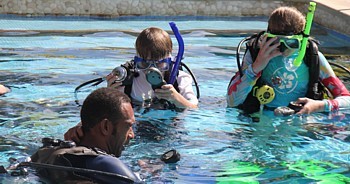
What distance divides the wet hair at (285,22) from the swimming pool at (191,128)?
2.12 feet

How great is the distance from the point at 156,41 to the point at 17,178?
1.70m

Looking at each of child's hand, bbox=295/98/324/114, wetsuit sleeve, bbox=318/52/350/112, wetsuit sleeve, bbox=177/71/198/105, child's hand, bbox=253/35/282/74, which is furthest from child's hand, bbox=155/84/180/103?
wetsuit sleeve, bbox=318/52/350/112

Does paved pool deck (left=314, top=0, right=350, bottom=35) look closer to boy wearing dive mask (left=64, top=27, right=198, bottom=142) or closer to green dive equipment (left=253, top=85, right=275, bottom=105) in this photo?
green dive equipment (left=253, top=85, right=275, bottom=105)

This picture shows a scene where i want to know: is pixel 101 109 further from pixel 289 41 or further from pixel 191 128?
pixel 289 41

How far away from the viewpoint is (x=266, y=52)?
4613mm

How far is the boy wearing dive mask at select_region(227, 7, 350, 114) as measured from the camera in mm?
4641

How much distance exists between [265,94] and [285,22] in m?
0.52

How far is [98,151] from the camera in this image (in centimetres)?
296

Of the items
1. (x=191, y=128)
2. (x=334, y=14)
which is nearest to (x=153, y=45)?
(x=191, y=128)

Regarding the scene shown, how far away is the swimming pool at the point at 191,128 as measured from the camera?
3.96m

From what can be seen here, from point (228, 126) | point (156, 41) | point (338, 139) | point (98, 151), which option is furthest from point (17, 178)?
point (338, 139)

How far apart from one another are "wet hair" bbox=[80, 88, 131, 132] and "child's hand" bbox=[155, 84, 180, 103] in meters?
1.46

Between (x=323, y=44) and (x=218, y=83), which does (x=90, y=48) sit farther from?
(x=323, y=44)

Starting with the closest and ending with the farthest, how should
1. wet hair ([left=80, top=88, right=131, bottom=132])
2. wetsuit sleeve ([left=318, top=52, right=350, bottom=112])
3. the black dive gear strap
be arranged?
the black dive gear strap → wet hair ([left=80, top=88, right=131, bottom=132]) → wetsuit sleeve ([left=318, top=52, right=350, bottom=112])
